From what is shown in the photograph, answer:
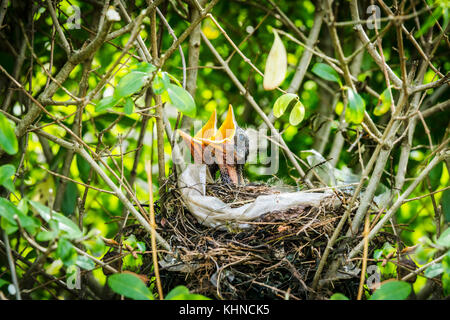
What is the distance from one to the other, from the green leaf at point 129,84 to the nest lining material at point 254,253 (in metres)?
0.61

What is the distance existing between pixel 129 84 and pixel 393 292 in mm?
974

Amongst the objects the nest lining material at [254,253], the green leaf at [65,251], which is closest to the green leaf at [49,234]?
the green leaf at [65,251]

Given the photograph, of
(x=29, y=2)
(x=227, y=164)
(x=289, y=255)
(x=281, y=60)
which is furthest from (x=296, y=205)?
(x=29, y=2)

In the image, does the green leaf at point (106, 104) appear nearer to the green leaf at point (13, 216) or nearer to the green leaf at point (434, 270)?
the green leaf at point (13, 216)

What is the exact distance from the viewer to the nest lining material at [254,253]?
1.60 metres

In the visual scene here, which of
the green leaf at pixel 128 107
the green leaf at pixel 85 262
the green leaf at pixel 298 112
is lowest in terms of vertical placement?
the green leaf at pixel 85 262

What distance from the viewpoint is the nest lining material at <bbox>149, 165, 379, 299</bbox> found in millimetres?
1596

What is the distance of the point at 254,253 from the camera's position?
168 cm

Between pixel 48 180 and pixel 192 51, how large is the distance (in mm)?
1266

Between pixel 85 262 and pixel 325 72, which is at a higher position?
pixel 325 72

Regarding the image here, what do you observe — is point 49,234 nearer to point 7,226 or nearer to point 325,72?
point 7,226

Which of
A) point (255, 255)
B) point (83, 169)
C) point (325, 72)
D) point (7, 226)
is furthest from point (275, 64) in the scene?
point (83, 169)

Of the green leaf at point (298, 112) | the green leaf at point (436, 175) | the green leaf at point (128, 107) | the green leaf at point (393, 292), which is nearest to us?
the green leaf at point (393, 292)

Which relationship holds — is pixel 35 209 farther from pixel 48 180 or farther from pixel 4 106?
pixel 48 180
